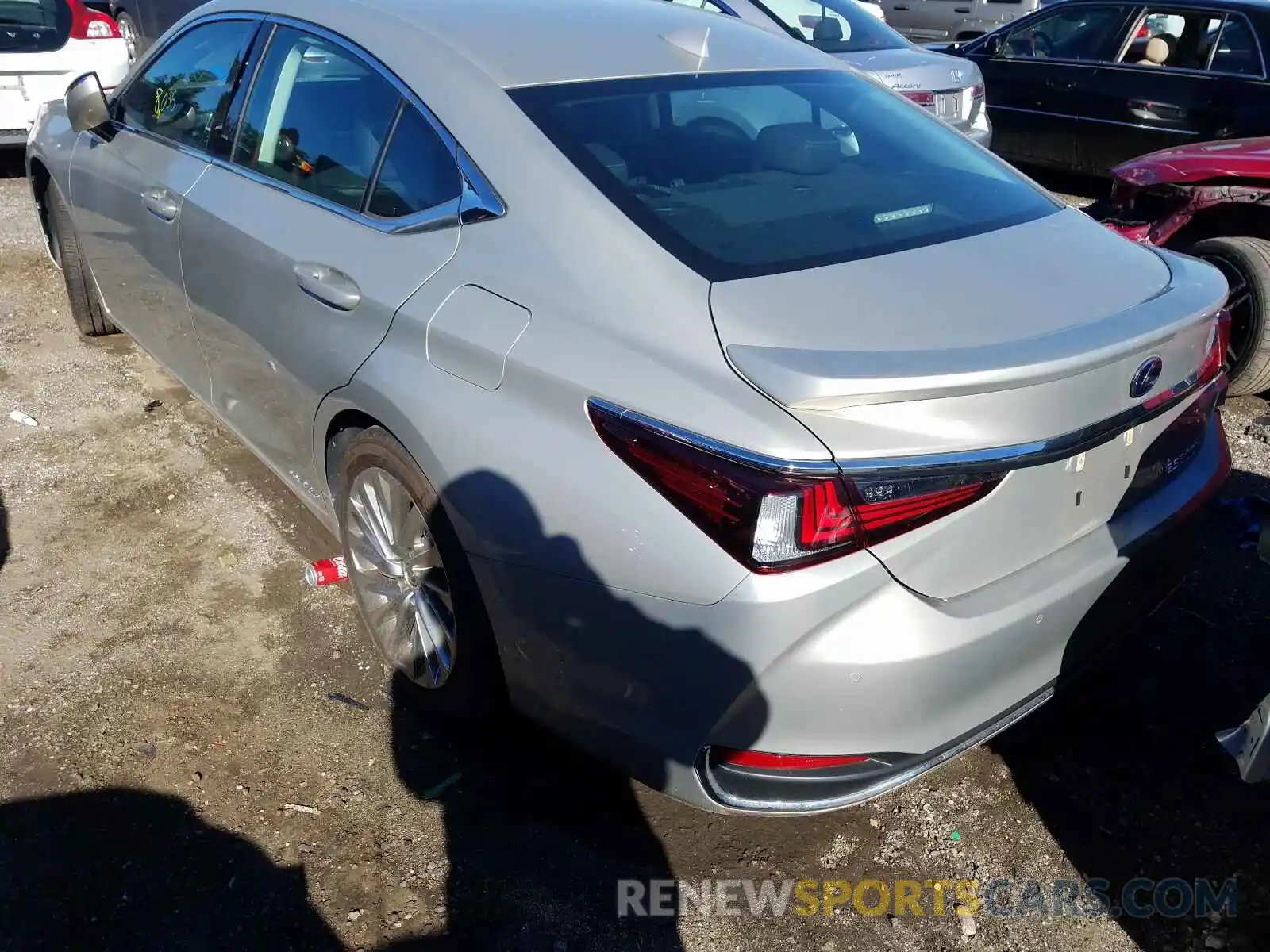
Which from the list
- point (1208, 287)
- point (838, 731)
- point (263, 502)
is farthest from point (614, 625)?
point (263, 502)

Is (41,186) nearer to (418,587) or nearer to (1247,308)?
(418,587)

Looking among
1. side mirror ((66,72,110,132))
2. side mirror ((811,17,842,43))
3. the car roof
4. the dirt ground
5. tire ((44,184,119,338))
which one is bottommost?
the dirt ground

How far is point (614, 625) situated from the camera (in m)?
2.04

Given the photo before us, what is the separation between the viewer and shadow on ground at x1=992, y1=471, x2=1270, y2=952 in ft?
8.00

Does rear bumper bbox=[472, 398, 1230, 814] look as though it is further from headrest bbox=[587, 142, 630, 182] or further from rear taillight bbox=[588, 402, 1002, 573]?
headrest bbox=[587, 142, 630, 182]

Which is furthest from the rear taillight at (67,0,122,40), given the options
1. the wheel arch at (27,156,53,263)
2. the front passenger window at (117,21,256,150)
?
the front passenger window at (117,21,256,150)

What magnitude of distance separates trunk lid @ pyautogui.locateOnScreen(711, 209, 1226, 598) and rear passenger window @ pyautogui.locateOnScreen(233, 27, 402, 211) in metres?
1.19

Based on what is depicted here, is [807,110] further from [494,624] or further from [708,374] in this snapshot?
[494,624]

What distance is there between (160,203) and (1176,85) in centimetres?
722

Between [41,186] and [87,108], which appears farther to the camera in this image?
[41,186]

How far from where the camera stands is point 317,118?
2.96 metres

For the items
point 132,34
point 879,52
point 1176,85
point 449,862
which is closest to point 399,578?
point 449,862

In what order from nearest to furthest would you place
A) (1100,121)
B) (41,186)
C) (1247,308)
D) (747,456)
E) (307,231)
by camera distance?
(747,456) < (307,231) < (1247,308) < (41,186) < (1100,121)

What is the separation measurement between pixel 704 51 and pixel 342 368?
131 cm
